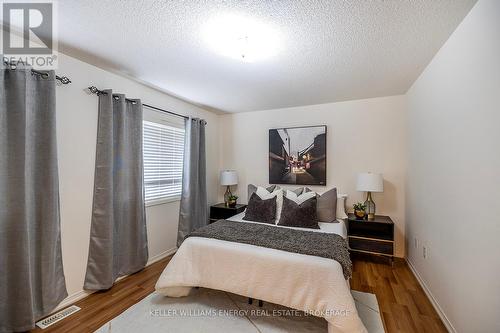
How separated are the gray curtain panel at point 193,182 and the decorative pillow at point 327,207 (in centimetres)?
190

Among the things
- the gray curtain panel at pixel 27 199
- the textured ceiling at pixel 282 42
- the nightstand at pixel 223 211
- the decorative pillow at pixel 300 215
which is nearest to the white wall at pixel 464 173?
the textured ceiling at pixel 282 42

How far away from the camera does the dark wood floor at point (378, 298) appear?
6.11 ft

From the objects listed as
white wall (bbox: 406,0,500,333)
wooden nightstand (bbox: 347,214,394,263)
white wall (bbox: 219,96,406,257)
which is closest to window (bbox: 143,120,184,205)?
white wall (bbox: 219,96,406,257)

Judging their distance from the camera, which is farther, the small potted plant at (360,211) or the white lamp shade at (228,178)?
the white lamp shade at (228,178)

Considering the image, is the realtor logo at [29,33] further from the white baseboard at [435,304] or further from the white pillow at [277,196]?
the white baseboard at [435,304]

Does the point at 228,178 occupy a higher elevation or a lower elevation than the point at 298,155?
lower

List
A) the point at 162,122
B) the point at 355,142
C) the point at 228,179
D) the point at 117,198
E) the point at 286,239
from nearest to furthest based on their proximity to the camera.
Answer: the point at 286,239 < the point at 117,198 < the point at 162,122 < the point at 355,142 < the point at 228,179

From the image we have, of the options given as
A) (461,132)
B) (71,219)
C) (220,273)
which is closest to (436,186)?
(461,132)

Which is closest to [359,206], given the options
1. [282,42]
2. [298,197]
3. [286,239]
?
[298,197]

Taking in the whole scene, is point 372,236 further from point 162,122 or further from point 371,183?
point 162,122

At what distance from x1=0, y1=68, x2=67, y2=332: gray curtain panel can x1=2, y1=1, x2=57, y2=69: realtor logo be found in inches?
8.2

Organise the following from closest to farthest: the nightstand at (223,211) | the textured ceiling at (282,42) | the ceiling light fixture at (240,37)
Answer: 1. the textured ceiling at (282,42)
2. the ceiling light fixture at (240,37)
3. the nightstand at (223,211)

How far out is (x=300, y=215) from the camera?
2.83 m

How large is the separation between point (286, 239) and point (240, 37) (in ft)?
6.17
